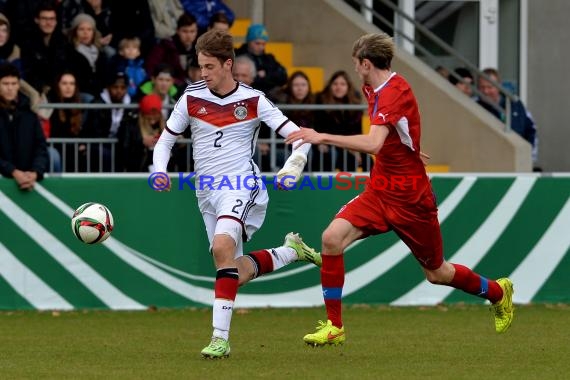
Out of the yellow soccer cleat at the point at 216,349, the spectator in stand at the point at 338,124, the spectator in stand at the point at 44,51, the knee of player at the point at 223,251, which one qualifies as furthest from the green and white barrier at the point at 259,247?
the yellow soccer cleat at the point at 216,349

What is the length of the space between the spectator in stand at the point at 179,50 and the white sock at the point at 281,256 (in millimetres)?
5563

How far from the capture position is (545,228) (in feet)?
49.2

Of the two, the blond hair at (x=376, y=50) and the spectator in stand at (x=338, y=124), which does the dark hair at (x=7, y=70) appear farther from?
the blond hair at (x=376, y=50)

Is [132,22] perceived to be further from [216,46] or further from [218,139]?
[216,46]

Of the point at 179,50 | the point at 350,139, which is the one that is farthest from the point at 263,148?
the point at 350,139

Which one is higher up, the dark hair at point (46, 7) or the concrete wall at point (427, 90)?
the dark hair at point (46, 7)

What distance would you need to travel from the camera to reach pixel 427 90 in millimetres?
19172

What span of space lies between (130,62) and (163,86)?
1058 mm

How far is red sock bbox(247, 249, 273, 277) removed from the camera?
1141 cm

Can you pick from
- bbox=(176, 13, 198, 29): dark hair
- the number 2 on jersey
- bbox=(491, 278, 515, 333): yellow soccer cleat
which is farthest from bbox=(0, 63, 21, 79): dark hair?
bbox=(491, 278, 515, 333): yellow soccer cleat

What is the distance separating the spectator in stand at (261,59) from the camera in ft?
56.6

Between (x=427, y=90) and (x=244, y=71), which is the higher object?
(x=244, y=71)

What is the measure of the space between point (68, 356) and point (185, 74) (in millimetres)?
6855

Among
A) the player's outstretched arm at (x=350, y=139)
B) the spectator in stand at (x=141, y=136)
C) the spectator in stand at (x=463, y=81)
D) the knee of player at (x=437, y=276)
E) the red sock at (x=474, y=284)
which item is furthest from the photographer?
the spectator in stand at (x=463, y=81)
